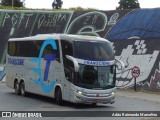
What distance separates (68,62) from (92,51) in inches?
49.2

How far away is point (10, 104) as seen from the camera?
2195cm

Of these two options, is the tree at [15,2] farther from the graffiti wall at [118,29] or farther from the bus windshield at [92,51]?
the bus windshield at [92,51]

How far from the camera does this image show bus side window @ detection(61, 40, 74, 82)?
2094 cm

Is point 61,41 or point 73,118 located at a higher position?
point 61,41

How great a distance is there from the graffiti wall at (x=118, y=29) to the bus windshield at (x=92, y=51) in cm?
1181

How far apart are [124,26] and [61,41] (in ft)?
53.0

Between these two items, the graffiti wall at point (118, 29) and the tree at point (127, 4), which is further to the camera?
Result: the tree at point (127, 4)

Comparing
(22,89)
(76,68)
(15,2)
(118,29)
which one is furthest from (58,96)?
(15,2)

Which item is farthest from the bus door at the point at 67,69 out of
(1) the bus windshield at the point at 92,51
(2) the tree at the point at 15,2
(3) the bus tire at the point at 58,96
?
(2) the tree at the point at 15,2

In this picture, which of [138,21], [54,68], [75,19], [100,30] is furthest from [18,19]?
[54,68]

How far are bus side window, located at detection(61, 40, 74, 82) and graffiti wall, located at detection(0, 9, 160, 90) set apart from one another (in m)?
12.8

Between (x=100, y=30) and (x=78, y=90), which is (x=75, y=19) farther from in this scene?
(x=78, y=90)

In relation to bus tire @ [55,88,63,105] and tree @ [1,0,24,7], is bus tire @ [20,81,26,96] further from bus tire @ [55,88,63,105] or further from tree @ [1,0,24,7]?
tree @ [1,0,24,7]

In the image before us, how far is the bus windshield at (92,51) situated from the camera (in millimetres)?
21078
